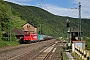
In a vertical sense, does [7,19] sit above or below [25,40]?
above

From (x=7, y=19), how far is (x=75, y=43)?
117 feet

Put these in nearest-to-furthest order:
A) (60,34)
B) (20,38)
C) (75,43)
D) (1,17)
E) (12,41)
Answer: (75,43)
(12,41)
(1,17)
(20,38)
(60,34)

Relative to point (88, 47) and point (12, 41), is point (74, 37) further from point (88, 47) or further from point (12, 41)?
point (12, 41)

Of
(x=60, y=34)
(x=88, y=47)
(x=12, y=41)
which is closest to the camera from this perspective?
(x=88, y=47)

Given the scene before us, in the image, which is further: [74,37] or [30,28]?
[30,28]

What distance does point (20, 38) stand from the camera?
73.6 m

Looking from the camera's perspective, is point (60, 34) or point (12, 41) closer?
point (12, 41)

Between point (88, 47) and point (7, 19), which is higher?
point (7, 19)

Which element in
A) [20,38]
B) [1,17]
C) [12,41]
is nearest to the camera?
[12,41]

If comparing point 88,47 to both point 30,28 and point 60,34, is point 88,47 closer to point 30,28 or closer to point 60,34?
point 30,28

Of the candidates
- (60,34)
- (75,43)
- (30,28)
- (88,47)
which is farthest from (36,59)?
(60,34)

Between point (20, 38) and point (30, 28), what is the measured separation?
2435 inches

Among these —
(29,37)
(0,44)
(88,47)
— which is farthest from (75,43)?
(29,37)

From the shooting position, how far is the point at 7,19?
2694 inches
